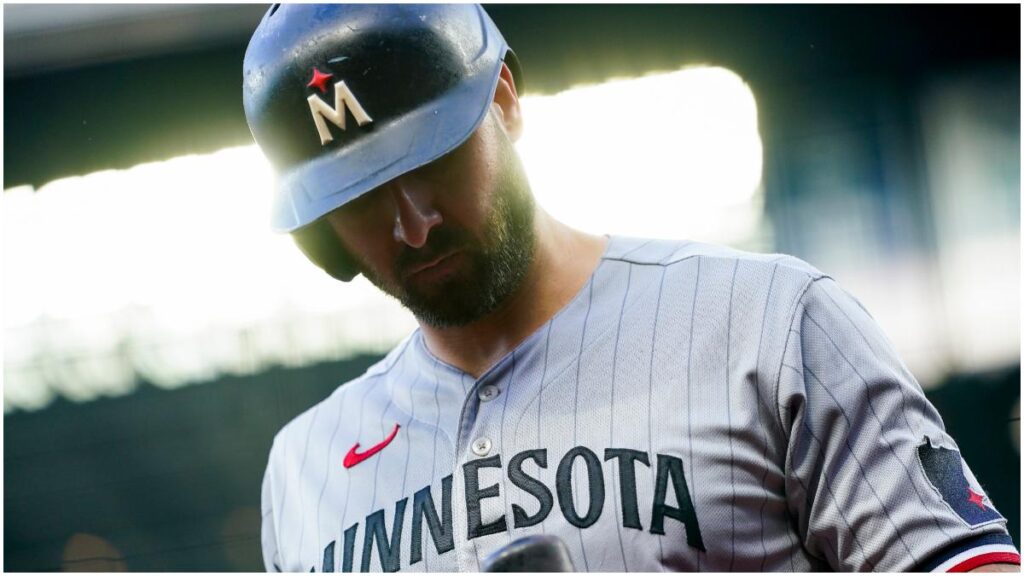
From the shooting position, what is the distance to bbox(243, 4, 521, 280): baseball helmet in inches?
55.1

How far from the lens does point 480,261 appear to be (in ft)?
4.54

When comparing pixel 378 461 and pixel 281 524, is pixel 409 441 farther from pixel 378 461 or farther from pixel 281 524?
pixel 281 524

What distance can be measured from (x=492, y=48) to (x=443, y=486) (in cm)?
60

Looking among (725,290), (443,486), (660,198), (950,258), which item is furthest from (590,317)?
(950,258)

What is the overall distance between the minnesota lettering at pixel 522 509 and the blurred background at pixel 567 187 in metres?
2.97

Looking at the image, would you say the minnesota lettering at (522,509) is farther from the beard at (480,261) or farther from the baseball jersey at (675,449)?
the beard at (480,261)

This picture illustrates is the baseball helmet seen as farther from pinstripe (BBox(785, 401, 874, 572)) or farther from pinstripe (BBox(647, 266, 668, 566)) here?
pinstripe (BBox(785, 401, 874, 572))

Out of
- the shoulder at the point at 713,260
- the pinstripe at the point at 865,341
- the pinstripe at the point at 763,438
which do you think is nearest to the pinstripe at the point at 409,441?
the shoulder at the point at 713,260

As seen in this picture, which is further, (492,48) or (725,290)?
(492,48)

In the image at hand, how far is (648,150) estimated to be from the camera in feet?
14.4

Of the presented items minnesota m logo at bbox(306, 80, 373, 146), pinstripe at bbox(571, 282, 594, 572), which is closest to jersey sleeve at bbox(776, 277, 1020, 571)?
pinstripe at bbox(571, 282, 594, 572)

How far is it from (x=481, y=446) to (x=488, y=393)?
0.08 m

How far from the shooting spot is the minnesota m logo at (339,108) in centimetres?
140

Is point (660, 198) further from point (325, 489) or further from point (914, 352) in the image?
point (325, 489)
